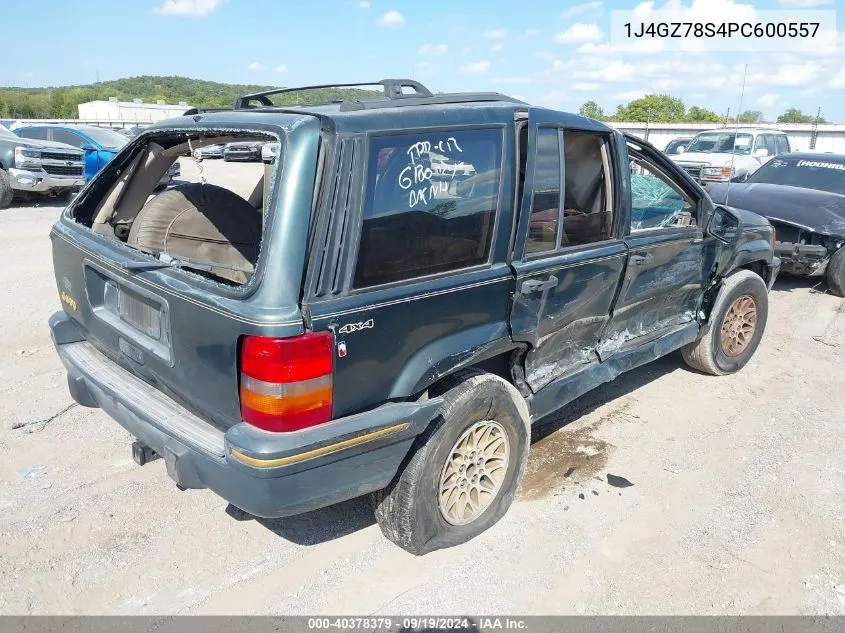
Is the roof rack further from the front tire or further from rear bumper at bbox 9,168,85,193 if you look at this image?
rear bumper at bbox 9,168,85,193

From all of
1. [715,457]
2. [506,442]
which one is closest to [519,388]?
[506,442]

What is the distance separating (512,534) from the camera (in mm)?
3221

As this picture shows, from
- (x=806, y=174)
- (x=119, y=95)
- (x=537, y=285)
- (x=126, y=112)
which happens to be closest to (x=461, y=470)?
(x=537, y=285)

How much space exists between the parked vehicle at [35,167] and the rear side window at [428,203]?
497 inches

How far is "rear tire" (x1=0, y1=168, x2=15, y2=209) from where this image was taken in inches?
491

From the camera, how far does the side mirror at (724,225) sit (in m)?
4.58

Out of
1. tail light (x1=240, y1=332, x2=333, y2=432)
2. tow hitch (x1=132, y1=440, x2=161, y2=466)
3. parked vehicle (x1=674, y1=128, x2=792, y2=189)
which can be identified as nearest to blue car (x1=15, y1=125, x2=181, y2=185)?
parked vehicle (x1=674, y1=128, x2=792, y2=189)

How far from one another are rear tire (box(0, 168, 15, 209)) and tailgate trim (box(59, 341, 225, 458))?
11242mm

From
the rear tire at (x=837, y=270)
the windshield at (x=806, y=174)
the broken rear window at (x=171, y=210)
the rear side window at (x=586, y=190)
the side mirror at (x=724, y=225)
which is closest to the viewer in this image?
the broken rear window at (x=171, y=210)

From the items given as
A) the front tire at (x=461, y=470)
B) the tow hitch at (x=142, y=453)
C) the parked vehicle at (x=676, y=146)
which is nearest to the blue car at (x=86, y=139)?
the parked vehicle at (x=676, y=146)

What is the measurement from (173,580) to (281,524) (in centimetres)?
58

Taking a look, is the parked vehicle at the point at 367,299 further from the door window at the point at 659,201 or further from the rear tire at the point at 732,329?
the rear tire at the point at 732,329

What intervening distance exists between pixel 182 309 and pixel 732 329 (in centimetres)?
441

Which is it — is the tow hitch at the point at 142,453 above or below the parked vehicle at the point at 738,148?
Answer: below
